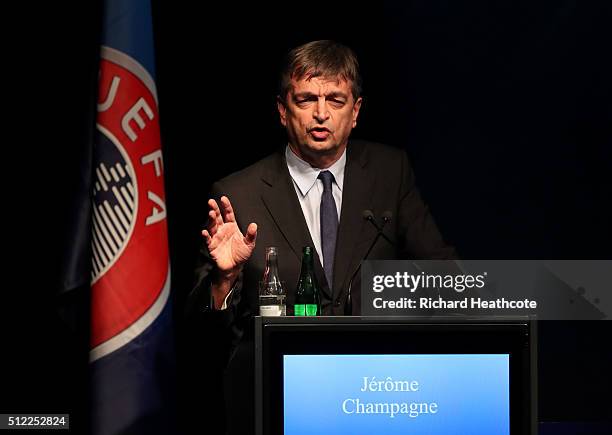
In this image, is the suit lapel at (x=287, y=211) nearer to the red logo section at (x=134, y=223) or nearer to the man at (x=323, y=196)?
the man at (x=323, y=196)

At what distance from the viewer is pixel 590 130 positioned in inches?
168

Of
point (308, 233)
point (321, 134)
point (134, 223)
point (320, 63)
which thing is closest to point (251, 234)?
point (308, 233)

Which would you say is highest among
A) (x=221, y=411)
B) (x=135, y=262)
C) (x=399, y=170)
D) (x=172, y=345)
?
(x=399, y=170)

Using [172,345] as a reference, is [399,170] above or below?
above

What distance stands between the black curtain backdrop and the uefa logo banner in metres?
0.39

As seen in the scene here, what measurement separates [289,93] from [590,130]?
1653 millimetres

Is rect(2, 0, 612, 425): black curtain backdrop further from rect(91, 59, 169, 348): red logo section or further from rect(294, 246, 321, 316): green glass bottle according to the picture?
rect(294, 246, 321, 316): green glass bottle

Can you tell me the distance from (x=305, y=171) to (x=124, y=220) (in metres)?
0.77

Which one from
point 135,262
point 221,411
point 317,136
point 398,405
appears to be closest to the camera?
point 398,405

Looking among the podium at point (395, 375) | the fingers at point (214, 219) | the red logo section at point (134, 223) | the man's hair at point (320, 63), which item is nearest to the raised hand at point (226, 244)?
the fingers at point (214, 219)

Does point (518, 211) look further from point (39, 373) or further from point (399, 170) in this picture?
point (39, 373)

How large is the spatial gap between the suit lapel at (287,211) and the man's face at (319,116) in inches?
5.2

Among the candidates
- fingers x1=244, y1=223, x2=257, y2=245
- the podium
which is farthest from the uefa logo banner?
the podium

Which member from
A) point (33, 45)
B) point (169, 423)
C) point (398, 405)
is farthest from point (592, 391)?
point (33, 45)
